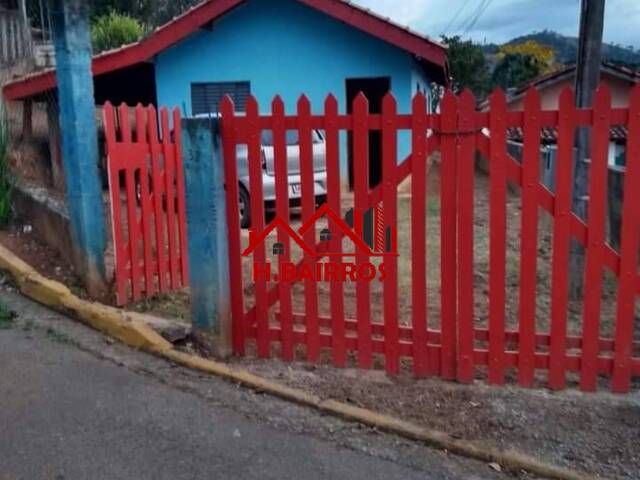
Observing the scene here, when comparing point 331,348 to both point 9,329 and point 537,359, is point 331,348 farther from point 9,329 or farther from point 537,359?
point 9,329

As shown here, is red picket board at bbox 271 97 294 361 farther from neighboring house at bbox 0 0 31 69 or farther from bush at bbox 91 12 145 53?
bush at bbox 91 12 145 53

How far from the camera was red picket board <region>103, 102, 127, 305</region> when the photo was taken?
184 inches

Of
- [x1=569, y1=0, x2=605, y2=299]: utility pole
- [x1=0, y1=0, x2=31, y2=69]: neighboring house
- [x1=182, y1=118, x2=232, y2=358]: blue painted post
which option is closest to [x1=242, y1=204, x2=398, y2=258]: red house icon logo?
[x1=182, y1=118, x2=232, y2=358]: blue painted post

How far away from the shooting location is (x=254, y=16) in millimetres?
12039

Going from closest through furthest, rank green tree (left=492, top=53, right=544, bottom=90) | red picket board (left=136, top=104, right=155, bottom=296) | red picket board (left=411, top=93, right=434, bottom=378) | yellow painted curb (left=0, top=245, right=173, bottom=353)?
red picket board (left=411, top=93, right=434, bottom=378) < yellow painted curb (left=0, top=245, right=173, bottom=353) < red picket board (left=136, top=104, right=155, bottom=296) < green tree (left=492, top=53, right=544, bottom=90)

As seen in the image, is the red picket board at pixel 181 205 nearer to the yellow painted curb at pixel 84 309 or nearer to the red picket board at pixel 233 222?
the yellow painted curb at pixel 84 309

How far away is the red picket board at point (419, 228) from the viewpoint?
11.6ft

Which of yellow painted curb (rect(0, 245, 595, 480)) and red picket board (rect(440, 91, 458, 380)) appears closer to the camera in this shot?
yellow painted curb (rect(0, 245, 595, 480))

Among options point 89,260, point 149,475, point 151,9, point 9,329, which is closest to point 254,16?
point 89,260

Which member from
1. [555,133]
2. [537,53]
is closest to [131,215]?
[555,133]

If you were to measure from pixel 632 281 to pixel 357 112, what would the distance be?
5.61ft

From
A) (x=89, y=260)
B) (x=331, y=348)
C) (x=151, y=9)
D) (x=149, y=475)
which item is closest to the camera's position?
(x=149, y=475)

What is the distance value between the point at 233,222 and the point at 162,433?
1.35 meters

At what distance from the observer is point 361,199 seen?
3732mm
